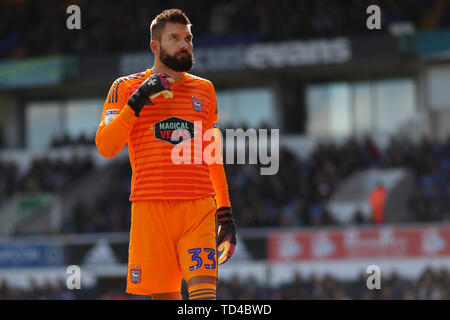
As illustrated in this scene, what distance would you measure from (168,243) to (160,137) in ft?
2.00

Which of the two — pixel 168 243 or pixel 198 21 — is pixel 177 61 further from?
pixel 198 21

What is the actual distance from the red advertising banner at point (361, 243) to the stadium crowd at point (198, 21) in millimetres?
7146

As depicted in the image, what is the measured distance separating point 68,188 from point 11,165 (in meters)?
2.27

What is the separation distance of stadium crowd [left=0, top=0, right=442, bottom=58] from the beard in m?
16.5

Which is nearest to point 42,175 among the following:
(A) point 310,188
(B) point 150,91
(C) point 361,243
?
(A) point 310,188

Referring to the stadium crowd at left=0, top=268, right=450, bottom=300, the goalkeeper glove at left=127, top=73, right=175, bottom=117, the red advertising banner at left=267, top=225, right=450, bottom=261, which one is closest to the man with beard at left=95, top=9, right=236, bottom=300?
the goalkeeper glove at left=127, top=73, right=175, bottom=117

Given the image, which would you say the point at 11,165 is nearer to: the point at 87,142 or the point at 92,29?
the point at 87,142

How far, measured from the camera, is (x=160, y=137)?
459cm

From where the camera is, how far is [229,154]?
21.1 meters

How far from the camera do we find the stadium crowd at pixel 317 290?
14.3 meters

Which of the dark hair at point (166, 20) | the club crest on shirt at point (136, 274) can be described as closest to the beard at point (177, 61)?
the dark hair at point (166, 20)

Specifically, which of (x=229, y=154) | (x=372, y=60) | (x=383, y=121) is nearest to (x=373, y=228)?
(x=229, y=154)

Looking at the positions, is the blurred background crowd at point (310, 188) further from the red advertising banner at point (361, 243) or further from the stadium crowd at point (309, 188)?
the red advertising banner at point (361, 243)

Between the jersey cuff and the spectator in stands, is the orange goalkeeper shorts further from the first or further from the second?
the spectator in stands
